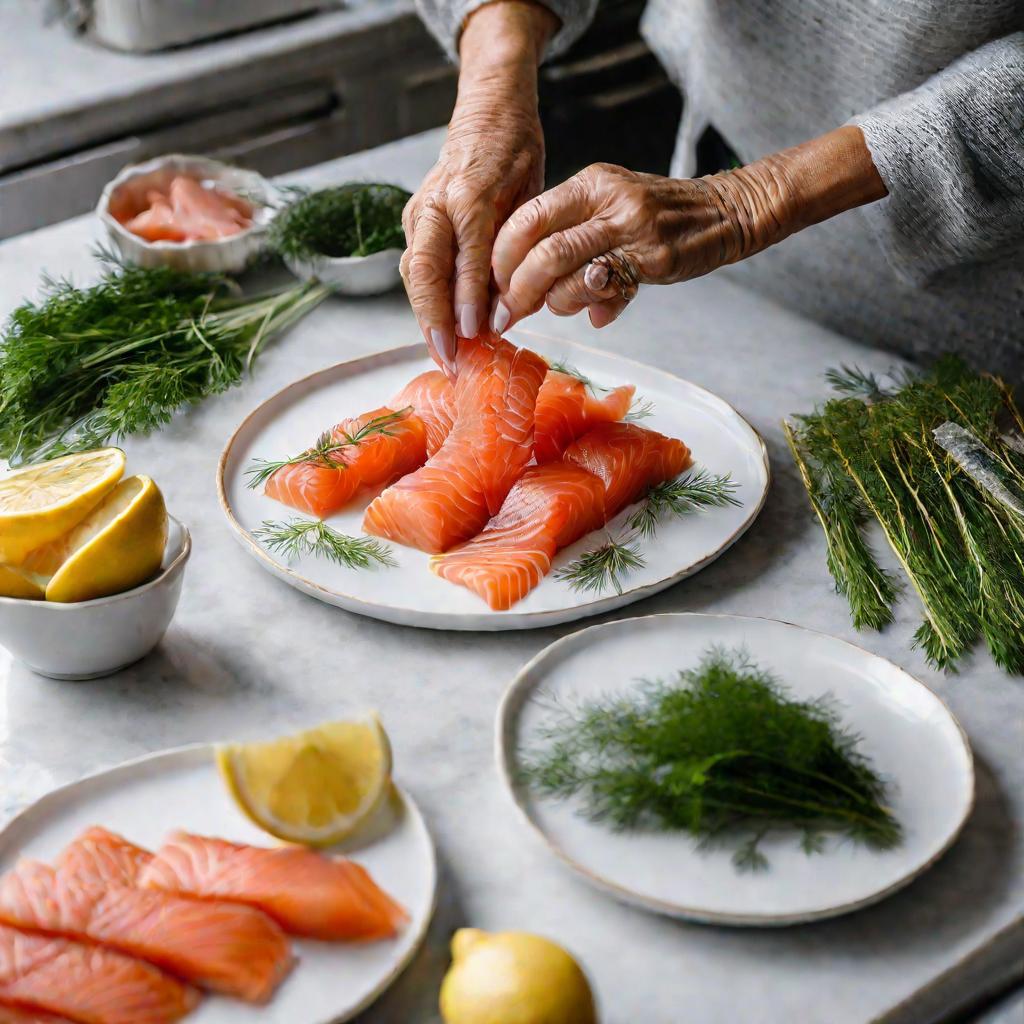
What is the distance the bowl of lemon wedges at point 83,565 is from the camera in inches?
43.4

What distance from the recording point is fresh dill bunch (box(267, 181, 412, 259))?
6.23 feet

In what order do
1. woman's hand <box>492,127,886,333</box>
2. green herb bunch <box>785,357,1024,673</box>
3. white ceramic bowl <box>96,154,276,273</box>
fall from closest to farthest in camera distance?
green herb bunch <box>785,357,1024,673</box>, woman's hand <box>492,127,886,333</box>, white ceramic bowl <box>96,154,276,273</box>

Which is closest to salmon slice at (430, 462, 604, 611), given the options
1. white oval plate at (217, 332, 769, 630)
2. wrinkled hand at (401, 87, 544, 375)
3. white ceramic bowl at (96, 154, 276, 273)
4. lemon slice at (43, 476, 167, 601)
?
white oval plate at (217, 332, 769, 630)

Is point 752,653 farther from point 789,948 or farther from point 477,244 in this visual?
point 477,244

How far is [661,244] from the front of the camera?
4.62 ft

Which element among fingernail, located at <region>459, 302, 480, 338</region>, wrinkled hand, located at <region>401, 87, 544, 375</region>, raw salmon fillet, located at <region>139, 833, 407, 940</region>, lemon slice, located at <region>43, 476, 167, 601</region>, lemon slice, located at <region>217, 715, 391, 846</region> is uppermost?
wrinkled hand, located at <region>401, 87, 544, 375</region>

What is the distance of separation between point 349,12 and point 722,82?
59.2 inches

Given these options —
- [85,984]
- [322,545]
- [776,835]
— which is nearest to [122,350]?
[322,545]

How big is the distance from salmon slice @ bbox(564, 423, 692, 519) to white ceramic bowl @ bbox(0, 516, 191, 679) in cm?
49

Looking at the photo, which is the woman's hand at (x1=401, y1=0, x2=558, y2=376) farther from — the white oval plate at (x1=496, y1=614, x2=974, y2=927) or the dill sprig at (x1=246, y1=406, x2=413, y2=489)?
the white oval plate at (x1=496, y1=614, x2=974, y2=927)

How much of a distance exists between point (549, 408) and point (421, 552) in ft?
0.93

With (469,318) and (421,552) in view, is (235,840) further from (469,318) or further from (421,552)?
(469,318)

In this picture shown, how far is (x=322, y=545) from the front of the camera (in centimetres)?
136

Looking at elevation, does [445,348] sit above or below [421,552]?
above
